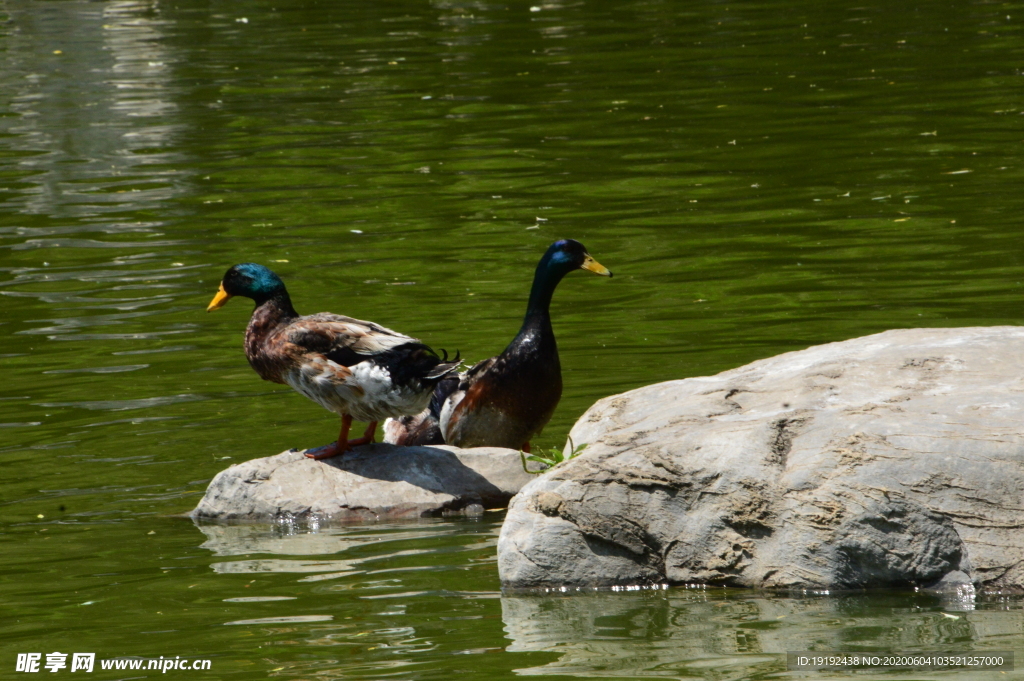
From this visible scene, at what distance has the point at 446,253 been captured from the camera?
45.6ft

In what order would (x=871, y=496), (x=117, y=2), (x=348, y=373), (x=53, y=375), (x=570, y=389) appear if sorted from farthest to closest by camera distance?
(x=117, y=2), (x=53, y=375), (x=570, y=389), (x=348, y=373), (x=871, y=496)

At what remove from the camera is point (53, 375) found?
35.1 feet

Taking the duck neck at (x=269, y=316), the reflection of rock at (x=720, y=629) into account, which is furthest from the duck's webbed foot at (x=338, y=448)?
the reflection of rock at (x=720, y=629)

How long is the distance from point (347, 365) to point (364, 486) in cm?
64

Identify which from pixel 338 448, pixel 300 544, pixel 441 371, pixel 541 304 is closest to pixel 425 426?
pixel 541 304

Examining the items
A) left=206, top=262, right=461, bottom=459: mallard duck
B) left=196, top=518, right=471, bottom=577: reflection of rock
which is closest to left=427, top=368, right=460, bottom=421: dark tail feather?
left=206, top=262, right=461, bottom=459: mallard duck

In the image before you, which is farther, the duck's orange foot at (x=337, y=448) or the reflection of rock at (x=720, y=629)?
the duck's orange foot at (x=337, y=448)

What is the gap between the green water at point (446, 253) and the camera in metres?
5.75

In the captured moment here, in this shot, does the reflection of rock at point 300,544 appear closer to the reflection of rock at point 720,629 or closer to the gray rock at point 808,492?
the gray rock at point 808,492

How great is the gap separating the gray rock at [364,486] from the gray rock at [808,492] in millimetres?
1306

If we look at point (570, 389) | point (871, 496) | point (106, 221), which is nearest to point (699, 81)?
point (106, 221)

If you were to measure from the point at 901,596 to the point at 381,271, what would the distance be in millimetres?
8364

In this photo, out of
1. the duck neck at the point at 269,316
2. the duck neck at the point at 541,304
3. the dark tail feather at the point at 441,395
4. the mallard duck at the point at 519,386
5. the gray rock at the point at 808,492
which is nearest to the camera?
the gray rock at the point at 808,492

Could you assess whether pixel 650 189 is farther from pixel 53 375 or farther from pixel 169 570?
pixel 169 570
